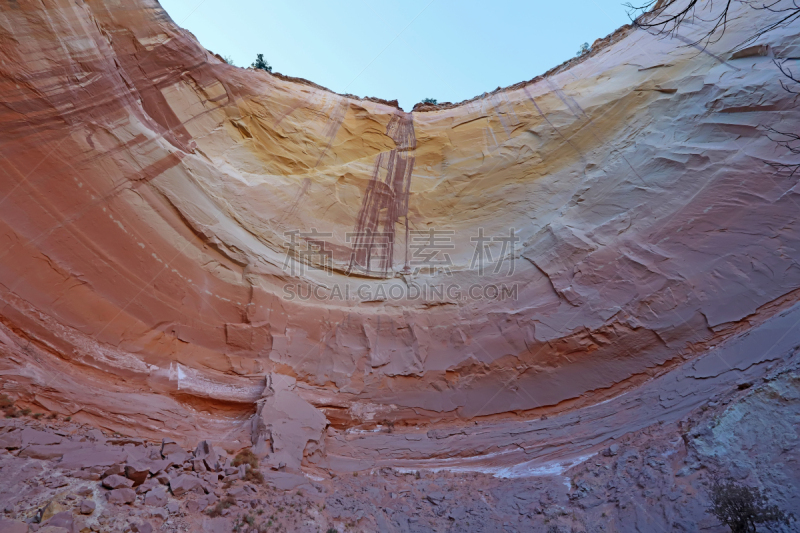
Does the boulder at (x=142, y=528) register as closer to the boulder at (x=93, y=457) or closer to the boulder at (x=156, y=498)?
the boulder at (x=156, y=498)

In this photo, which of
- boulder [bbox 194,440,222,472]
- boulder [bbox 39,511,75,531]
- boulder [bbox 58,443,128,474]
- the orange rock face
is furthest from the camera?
the orange rock face

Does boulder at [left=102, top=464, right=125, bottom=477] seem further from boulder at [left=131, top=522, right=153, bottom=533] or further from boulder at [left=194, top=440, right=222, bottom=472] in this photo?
boulder at [left=194, top=440, right=222, bottom=472]

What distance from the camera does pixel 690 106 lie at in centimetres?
991

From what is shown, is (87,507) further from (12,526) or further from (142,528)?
(12,526)

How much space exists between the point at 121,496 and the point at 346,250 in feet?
22.1

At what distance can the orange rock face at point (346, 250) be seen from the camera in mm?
7809

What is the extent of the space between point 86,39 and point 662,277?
11.9 m

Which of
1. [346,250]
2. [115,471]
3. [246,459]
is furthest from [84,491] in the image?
[346,250]

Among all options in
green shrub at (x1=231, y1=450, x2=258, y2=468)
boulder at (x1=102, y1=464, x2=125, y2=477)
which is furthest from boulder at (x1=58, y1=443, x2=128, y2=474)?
green shrub at (x1=231, y1=450, x2=258, y2=468)

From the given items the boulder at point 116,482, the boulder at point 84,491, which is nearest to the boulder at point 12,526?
the boulder at point 84,491

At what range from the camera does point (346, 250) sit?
36.0 feet

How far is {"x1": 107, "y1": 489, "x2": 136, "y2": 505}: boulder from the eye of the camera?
5.20 m

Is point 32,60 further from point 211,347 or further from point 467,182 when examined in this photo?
point 467,182

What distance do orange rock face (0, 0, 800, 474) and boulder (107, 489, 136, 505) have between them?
213 cm
